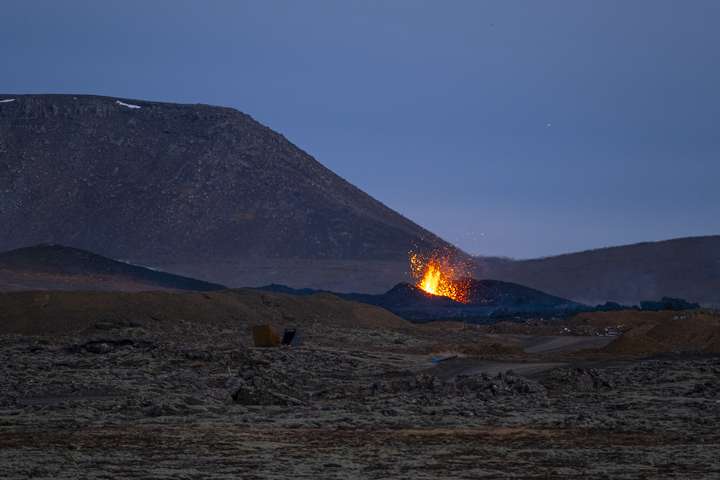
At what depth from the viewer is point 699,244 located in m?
136

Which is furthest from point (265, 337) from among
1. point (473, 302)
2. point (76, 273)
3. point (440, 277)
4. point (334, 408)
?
point (440, 277)

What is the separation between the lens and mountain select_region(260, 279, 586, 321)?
83.4 metres

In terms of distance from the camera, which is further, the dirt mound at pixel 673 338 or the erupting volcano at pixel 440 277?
the erupting volcano at pixel 440 277

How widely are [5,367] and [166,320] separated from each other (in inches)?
676

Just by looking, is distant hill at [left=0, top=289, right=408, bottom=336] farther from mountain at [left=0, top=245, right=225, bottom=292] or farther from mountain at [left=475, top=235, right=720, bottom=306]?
mountain at [left=475, top=235, right=720, bottom=306]

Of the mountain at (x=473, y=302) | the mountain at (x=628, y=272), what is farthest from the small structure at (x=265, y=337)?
the mountain at (x=628, y=272)

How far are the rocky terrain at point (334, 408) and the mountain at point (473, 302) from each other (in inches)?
1494

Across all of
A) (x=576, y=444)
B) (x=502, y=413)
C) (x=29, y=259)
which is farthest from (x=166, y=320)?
(x=29, y=259)

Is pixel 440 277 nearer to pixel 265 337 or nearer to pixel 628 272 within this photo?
pixel 628 272

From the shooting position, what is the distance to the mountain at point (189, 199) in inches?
4892

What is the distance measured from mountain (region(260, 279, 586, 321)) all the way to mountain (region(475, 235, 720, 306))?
90.5ft

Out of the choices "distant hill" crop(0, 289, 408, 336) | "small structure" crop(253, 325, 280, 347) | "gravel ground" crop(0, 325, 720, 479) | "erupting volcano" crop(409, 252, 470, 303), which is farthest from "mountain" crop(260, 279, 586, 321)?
"gravel ground" crop(0, 325, 720, 479)

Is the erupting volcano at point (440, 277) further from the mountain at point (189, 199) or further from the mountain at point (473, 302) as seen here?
the mountain at point (189, 199)

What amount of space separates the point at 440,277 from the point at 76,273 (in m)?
30.4
